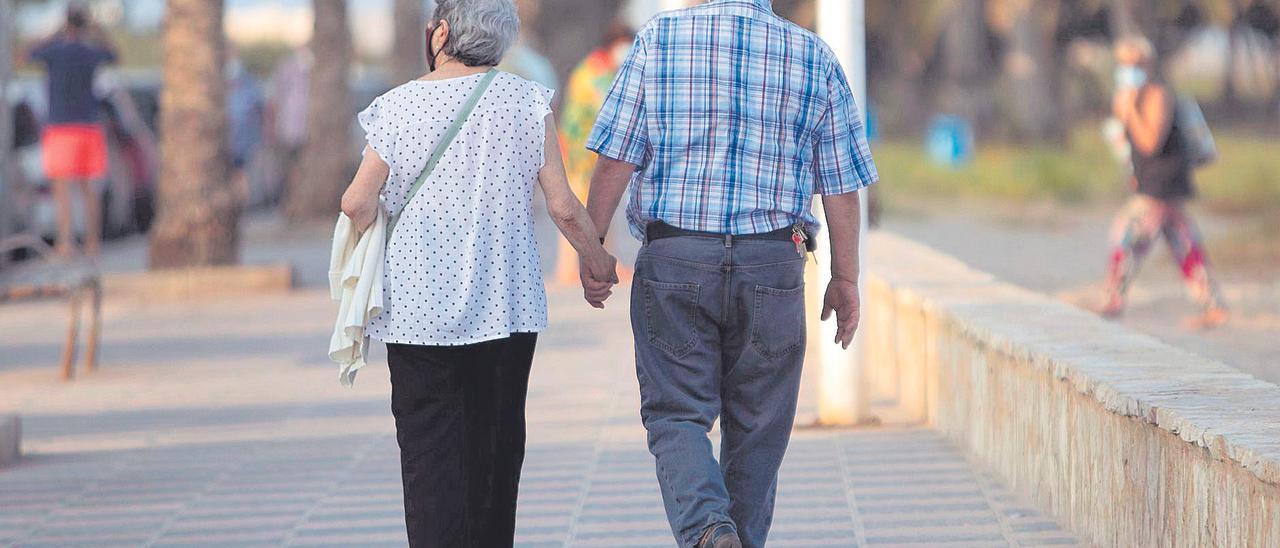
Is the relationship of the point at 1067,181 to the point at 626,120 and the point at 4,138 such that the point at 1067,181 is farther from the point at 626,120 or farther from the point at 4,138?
the point at 626,120

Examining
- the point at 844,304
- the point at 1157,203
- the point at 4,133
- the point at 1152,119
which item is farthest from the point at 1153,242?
the point at 4,133

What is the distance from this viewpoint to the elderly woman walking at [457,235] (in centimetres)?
443

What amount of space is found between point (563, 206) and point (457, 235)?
25 cm

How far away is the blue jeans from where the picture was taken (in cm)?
447

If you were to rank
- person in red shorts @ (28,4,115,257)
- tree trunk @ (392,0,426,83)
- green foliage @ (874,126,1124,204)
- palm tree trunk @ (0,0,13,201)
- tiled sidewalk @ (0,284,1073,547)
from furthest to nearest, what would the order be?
1. tree trunk @ (392,0,426,83)
2. green foliage @ (874,126,1124,204)
3. palm tree trunk @ (0,0,13,201)
4. person in red shorts @ (28,4,115,257)
5. tiled sidewalk @ (0,284,1073,547)

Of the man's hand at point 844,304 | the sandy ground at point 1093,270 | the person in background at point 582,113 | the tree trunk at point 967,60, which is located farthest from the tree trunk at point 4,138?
the tree trunk at point 967,60

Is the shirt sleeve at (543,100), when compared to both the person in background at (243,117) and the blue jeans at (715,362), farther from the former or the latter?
the person in background at (243,117)

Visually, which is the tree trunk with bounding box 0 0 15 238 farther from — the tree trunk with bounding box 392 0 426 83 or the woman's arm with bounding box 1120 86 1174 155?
the tree trunk with bounding box 392 0 426 83

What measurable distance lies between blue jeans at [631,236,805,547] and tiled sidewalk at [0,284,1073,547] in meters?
1.00

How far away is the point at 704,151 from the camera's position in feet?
14.7

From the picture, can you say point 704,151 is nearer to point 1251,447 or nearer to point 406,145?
point 406,145

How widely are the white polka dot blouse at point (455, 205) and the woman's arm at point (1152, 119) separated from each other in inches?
289

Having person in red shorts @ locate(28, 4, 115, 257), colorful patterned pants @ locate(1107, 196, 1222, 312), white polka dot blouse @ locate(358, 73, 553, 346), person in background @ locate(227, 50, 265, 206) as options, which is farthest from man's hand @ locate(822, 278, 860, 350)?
person in background @ locate(227, 50, 265, 206)

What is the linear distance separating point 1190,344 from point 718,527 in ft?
21.1
